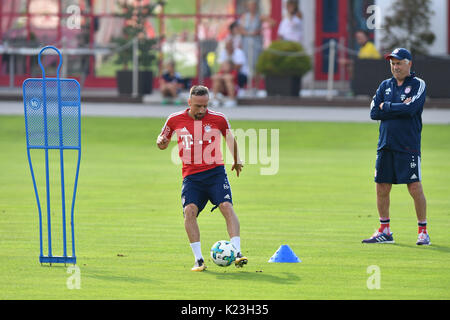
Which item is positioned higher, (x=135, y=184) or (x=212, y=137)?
(x=212, y=137)

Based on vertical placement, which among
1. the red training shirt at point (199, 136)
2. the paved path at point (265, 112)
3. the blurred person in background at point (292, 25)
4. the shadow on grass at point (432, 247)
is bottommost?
the paved path at point (265, 112)

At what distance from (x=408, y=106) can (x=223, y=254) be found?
271 cm

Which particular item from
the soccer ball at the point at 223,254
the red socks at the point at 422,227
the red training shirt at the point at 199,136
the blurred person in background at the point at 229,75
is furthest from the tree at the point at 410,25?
the soccer ball at the point at 223,254

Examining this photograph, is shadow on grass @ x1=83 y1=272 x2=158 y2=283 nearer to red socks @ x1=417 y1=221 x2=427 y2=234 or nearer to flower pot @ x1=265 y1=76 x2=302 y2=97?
red socks @ x1=417 y1=221 x2=427 y2=234

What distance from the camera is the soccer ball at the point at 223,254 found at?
10062 millimetres

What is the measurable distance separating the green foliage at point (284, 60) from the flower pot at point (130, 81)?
351 cm

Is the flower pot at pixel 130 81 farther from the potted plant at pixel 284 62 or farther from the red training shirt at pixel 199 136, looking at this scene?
the red training shirt at pixel 199 136

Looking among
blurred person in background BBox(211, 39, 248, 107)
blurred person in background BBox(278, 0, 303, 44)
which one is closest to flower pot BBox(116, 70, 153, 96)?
blurred person in background BBox(211, 39, 248, 107)

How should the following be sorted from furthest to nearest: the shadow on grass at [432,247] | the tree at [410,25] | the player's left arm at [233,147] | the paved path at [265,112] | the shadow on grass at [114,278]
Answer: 1. the tree at [410,25]
2. the paved path at [265,112]
3. the shadow on grass at [432,247]
4. the player's left arm at [233,147]
5. the shadow on grass at [114,278]

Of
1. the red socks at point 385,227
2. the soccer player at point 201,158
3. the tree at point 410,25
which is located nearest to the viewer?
the soccer player at point 201,158

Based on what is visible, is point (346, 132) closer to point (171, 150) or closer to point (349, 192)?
point (171, 150)

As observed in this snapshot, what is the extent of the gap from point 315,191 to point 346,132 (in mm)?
8994

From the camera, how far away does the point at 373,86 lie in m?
29.9

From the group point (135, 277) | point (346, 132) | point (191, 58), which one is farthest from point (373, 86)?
point (135, 277)
